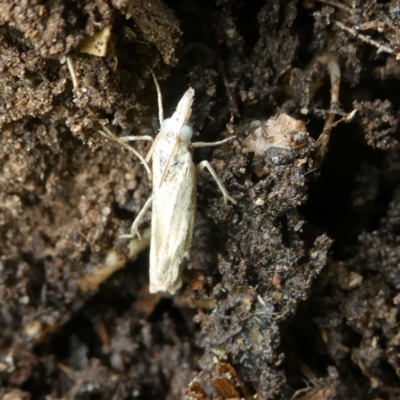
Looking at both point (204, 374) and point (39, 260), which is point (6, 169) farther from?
point (204, 374)

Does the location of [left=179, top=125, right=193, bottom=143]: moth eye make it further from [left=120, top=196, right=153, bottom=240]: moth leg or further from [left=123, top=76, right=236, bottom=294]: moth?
[left=120, top=196, right=153, bottom=240]: moth leg

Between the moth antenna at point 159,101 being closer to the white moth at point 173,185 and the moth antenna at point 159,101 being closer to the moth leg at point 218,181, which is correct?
the white moth at point 173,185

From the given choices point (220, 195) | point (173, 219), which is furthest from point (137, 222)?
point (220, 195)

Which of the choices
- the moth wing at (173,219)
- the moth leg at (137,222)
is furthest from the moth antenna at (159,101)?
the moth leg at (137,222)

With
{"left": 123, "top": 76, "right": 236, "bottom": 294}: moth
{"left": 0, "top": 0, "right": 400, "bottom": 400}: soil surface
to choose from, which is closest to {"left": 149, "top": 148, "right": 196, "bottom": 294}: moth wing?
{"left": 123, "top": 76, "right": 236, "bottom": 294}: moth

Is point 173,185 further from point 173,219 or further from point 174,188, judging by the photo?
point 173,219

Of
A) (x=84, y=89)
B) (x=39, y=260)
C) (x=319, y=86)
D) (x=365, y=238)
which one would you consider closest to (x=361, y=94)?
(x=319, y=86)
